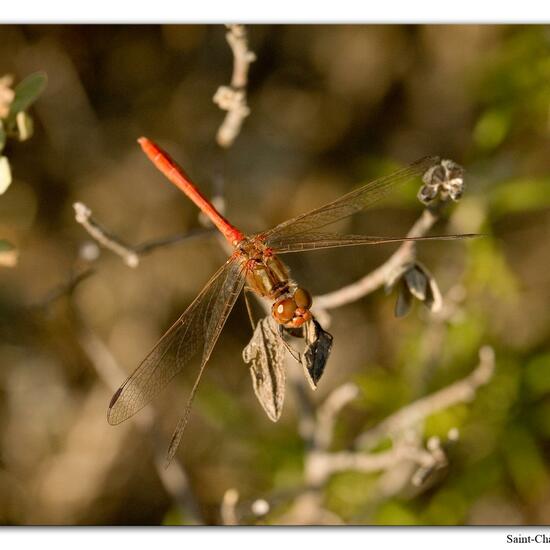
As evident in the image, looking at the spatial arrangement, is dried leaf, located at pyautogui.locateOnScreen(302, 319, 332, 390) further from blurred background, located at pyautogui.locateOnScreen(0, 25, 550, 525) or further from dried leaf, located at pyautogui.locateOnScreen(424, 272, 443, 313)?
blurred background, located at pyautogui.locateOnScreen(0, 25, 550, 525)

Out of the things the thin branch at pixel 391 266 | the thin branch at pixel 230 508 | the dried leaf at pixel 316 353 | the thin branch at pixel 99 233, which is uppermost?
the thin branch at pixel 99 233

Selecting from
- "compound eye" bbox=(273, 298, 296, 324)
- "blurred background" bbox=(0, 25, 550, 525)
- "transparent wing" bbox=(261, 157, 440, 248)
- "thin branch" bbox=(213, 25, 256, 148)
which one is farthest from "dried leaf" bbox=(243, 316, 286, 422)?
"blurred background" bbox=(0, 25, 550, 525)

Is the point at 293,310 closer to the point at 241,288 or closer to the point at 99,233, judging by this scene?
the point at 241,288

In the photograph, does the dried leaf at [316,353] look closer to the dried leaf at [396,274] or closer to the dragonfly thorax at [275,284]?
the dragonfly thorax at [275,284]

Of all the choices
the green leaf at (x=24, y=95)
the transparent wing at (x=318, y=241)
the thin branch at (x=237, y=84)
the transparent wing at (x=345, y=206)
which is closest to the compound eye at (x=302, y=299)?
the transparent wing at (x=318, y=241)

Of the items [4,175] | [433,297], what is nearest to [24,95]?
[4,175]

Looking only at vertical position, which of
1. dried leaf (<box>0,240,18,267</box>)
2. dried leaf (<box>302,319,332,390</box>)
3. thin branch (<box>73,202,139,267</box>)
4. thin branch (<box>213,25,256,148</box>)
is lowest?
dried leaf (<box>302,319,332,390</box>)

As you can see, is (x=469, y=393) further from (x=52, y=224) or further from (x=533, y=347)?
(x=52, y=224)
